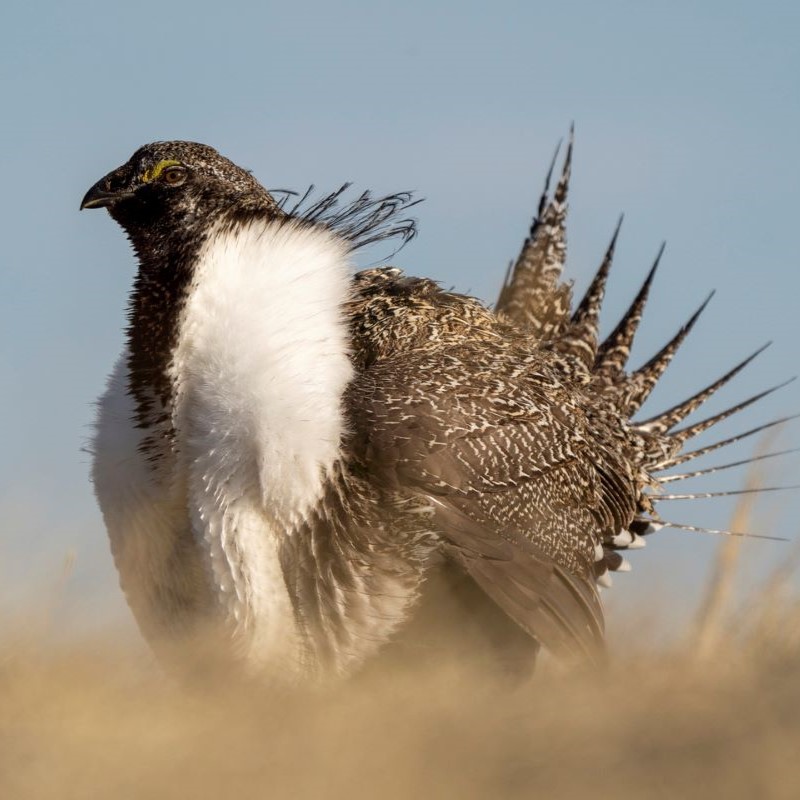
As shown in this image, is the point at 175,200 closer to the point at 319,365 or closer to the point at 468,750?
the point at 319,365

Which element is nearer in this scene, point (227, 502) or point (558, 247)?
point (227, 502)

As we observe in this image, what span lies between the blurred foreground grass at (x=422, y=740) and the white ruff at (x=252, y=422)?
0.97m

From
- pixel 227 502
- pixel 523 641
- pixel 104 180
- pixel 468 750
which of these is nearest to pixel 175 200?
pixel 104 180

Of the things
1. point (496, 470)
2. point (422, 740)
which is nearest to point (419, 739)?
point (422, 740)

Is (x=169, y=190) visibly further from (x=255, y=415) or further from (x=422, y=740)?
(x=422, y=740)

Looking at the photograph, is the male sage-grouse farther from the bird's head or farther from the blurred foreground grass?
the blurred foreground grass

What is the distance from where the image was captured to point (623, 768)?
2.36m

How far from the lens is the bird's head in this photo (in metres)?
5.08

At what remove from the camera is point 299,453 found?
4.59 metres

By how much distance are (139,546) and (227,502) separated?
1.58 ft

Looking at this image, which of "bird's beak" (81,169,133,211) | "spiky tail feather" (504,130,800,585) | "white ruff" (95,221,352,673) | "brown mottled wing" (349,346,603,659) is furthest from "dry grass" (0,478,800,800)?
"spiky tail feather" (504,130,800,585)

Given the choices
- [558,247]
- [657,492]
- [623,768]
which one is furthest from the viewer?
[558,247]

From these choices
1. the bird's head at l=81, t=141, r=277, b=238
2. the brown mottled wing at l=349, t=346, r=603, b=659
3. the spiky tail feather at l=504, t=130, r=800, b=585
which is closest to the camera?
the brown mottled wing at l=349, t=346, r=603, b=659

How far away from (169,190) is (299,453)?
1.24 metres
